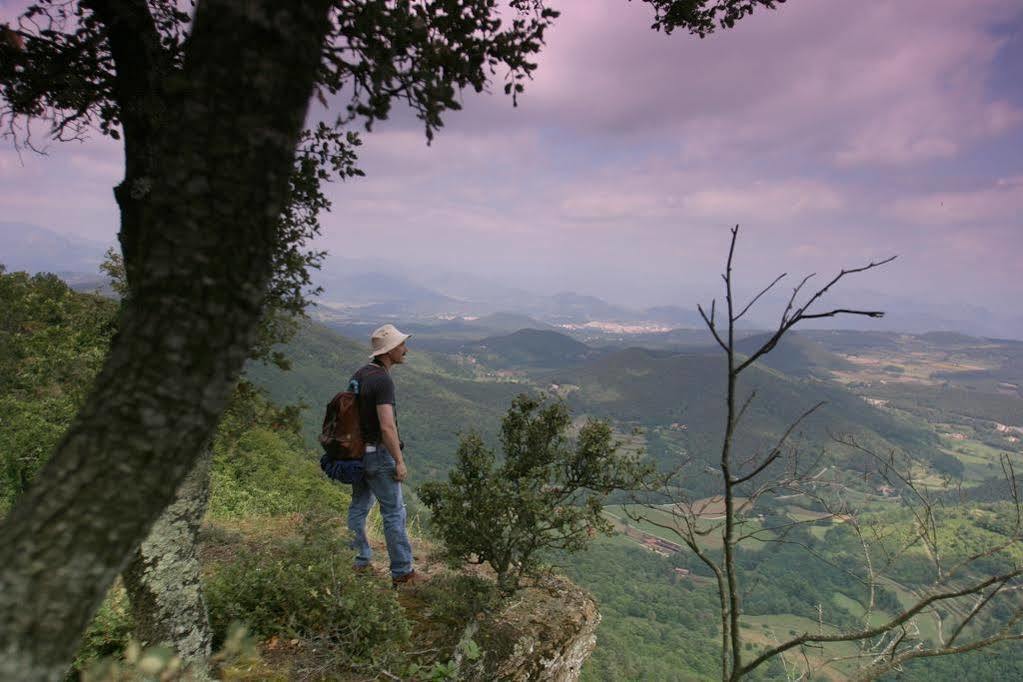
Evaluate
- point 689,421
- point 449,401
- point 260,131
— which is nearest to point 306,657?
point 260,131

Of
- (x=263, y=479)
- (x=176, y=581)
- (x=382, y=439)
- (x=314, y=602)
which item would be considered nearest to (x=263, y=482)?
(x=263, y=479)

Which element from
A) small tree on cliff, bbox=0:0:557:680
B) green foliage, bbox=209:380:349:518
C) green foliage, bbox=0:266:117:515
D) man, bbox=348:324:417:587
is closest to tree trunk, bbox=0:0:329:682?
small tree on cliff, bbox=0:0:557:680

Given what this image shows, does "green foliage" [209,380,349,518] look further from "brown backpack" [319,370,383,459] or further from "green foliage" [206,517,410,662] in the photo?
"green foliage" [206,517,410,662]

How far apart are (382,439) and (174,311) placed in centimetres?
405

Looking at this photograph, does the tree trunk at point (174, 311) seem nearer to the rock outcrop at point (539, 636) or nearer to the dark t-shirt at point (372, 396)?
the dark t-shirt at point (372, 396)

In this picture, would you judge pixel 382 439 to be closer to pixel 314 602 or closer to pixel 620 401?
pixel 314 602

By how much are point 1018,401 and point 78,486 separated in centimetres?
24976

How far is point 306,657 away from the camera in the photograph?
181 inches

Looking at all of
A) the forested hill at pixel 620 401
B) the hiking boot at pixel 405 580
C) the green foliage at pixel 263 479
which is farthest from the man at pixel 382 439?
the forested hill at pixel 620 401

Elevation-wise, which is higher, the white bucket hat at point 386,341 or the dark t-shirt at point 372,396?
the white bucket hat at point 386,341

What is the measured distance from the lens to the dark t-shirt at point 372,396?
17.3 ft

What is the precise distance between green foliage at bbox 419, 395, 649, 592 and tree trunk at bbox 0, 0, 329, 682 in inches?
167

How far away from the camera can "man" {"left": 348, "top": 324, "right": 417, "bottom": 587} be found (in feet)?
17.3

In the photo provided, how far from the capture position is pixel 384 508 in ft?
Result: 18.4
